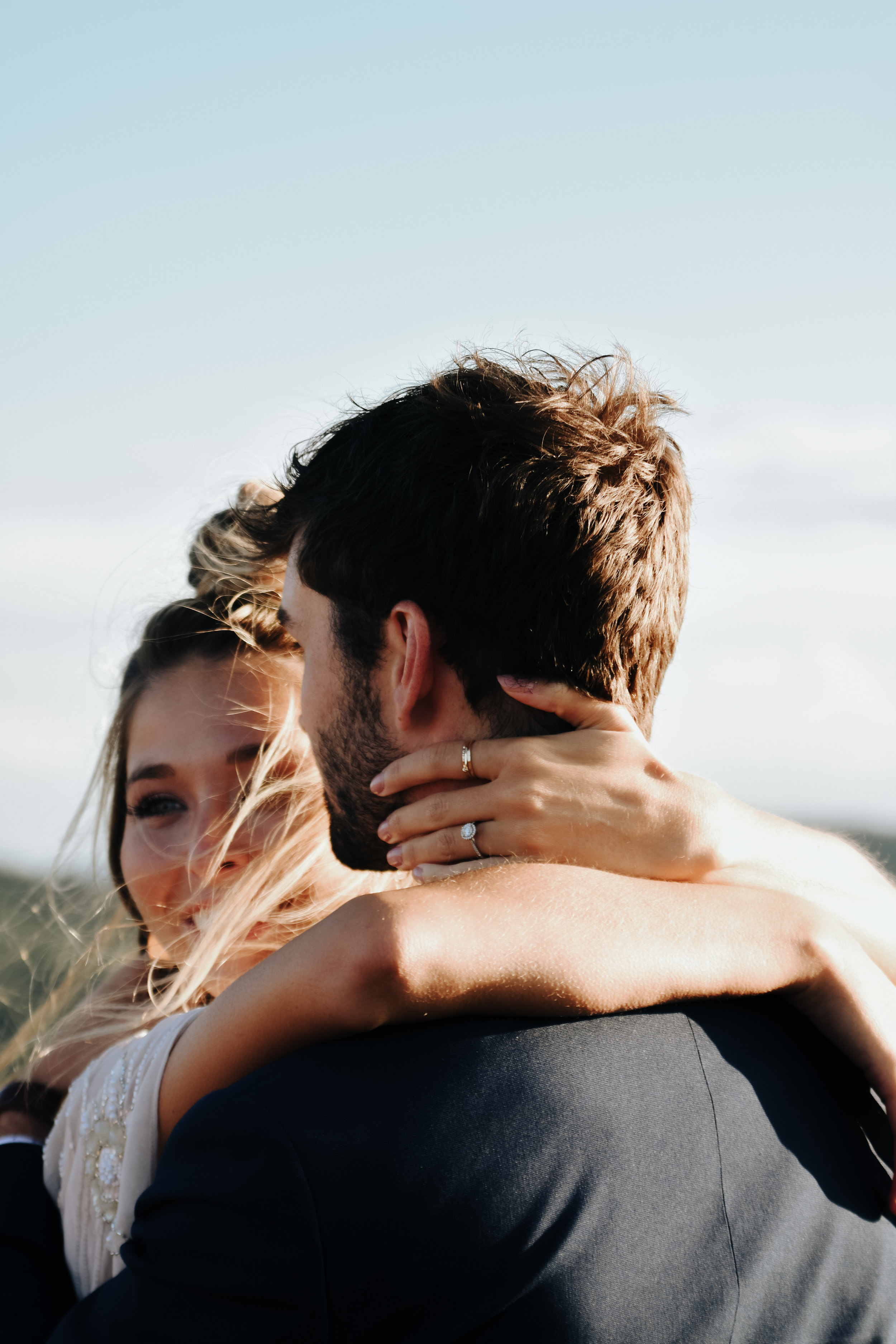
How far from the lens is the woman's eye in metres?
3.08

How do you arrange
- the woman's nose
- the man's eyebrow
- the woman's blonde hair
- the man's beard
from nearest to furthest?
1. the man's beard
2. the woman's blonde hair
3. the woman's nose
4. the man's eyebrow

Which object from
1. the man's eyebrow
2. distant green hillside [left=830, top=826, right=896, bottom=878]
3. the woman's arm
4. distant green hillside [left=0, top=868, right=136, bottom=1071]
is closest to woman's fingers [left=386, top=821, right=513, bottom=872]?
the woman's arm

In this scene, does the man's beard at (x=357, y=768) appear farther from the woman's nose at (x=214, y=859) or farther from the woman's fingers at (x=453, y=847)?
the woman's nose at (x=214, y=859)

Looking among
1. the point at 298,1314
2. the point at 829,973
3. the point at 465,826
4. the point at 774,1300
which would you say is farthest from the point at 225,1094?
the point at 829,973

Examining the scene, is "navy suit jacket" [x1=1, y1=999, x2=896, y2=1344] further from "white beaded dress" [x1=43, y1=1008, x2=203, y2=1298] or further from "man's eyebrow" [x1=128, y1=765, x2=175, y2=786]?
"man's eyebrow" [x1=128, y1=765, x2=175, y2=786]

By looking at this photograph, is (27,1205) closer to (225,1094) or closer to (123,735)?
(225,1094)

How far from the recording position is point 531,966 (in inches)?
54.4

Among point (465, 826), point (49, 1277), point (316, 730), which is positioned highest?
point (316, 730)

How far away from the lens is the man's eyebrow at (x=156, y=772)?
120 inches

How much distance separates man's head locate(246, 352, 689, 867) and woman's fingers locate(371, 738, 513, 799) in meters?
0.05

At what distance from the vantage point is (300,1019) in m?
1.39

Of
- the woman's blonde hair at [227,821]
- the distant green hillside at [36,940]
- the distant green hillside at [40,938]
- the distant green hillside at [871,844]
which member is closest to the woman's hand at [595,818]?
the distant green hillside at [871,844]

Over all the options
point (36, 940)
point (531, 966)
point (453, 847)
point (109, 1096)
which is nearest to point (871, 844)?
point (453, 847)

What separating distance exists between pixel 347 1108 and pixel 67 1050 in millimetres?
1466
